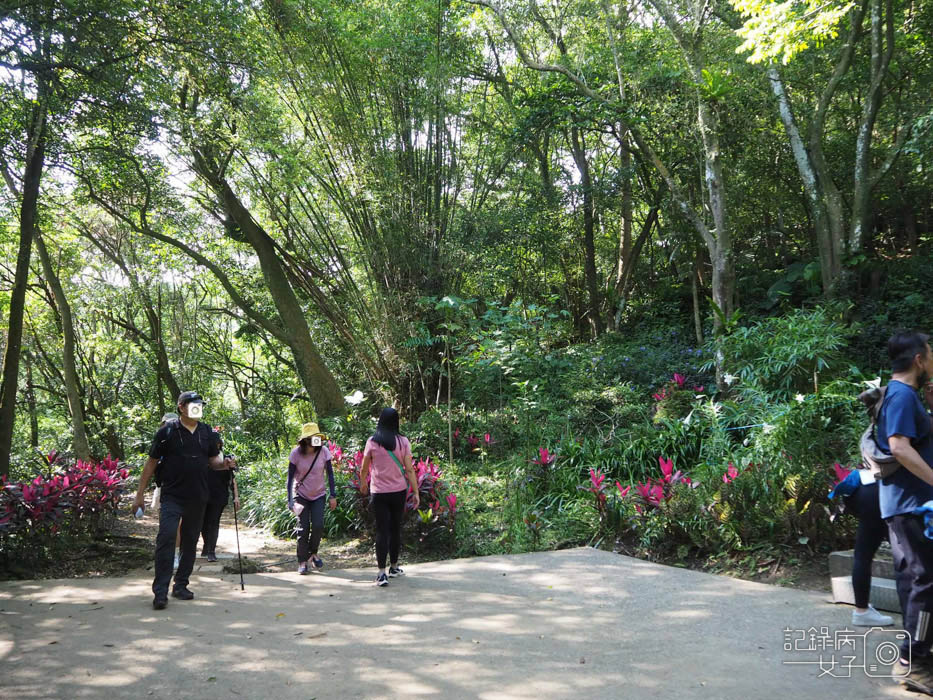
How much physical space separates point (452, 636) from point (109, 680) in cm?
175

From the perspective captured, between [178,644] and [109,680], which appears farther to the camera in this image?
[178,644]

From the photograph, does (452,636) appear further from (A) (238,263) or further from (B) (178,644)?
(A) (238,263)

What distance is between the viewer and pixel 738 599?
4.18 metres

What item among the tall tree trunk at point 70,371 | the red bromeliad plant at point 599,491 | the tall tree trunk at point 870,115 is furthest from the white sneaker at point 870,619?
the tall tree trunk at point 70,371

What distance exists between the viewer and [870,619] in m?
3.43

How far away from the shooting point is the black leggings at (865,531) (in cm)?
327

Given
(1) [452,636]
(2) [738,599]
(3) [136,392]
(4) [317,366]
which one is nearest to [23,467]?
(3) [136,392]

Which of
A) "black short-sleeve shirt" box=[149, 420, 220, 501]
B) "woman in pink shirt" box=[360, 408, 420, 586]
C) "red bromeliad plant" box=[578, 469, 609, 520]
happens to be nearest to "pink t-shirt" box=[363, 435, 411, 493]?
"woman in pink shirt" box=[360, 408, 420, 586]

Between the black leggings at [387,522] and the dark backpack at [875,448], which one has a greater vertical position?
the dark backpack at [875,448]

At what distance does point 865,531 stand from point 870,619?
524mm

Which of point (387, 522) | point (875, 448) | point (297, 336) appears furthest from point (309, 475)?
point (297, 336)

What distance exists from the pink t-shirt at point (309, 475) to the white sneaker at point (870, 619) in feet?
14.0

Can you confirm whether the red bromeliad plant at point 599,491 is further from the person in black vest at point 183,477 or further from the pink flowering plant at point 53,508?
the pink flowering plant at point 53,508

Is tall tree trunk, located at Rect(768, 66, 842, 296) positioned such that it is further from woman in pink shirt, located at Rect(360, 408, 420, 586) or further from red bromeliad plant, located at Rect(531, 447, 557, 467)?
woman in pink shirt, located at Rect(360, 408, 420, 586)
